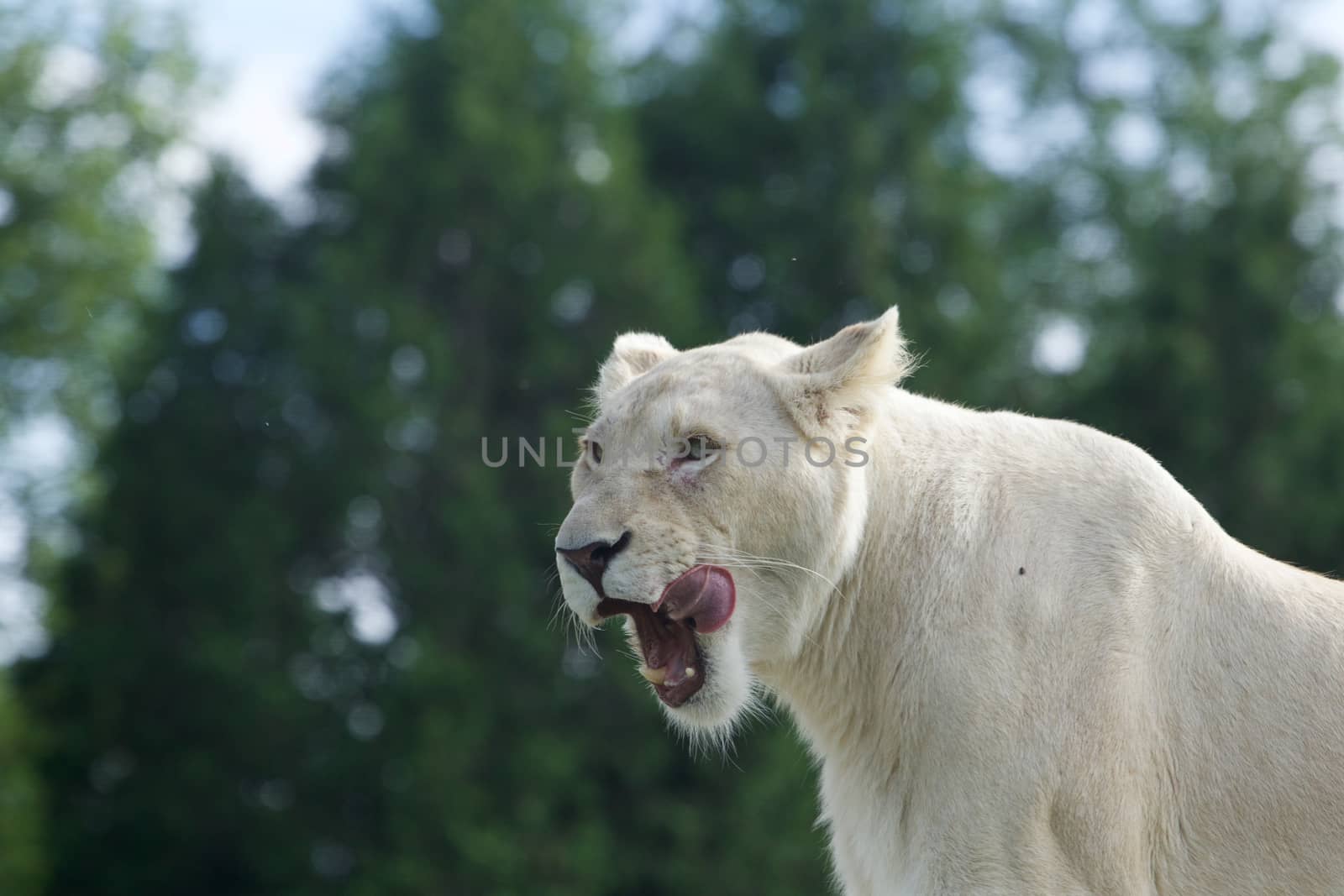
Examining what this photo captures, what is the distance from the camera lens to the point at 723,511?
Result: 5.01 m

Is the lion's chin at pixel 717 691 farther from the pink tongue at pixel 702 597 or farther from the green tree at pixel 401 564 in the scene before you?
the green tree at pixel 401 564

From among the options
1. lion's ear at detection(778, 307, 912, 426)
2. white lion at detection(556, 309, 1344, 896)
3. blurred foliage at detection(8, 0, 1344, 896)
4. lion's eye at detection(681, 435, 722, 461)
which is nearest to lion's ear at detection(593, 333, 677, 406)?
white lion at detection(556, 309, 1344, 896)

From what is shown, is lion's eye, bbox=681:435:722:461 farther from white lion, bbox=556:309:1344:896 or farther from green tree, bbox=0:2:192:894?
green tree, bbox=0:2:192:894

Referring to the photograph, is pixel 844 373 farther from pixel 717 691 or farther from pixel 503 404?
pixel 503 404

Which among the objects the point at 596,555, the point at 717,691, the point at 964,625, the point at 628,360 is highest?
the point at 628,360

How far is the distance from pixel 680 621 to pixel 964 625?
3.12 ft

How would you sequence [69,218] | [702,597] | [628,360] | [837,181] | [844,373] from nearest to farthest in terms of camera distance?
[702,597] → [844,373] → [628,360] → [837,181] → [69,218]

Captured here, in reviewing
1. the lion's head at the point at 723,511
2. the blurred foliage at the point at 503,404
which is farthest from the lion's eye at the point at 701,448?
the blurred foliage at the point at 503,404

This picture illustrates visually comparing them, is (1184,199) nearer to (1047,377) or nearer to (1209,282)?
(1209,282)

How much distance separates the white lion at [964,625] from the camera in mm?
4562

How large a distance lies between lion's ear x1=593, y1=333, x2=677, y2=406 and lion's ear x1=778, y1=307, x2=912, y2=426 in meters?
0.81

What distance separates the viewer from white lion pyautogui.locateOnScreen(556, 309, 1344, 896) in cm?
456

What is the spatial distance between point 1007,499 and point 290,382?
1925cm

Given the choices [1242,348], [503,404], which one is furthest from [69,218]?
[1242,348]
